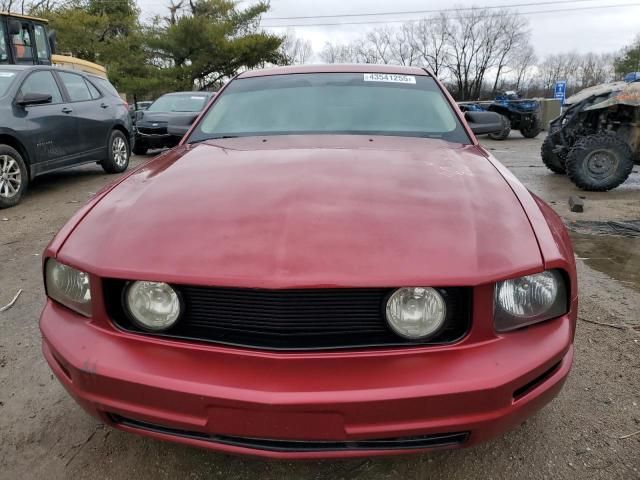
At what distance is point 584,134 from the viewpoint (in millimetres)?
7945

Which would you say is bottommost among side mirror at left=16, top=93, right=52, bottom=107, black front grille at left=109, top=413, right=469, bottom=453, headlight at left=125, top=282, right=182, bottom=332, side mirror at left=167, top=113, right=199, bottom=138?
black front grille at left=109, top=413, right=469, bottom=453

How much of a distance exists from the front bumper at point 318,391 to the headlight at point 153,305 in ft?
0.18

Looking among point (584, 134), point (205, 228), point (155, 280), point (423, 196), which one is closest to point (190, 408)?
point (155, 280)

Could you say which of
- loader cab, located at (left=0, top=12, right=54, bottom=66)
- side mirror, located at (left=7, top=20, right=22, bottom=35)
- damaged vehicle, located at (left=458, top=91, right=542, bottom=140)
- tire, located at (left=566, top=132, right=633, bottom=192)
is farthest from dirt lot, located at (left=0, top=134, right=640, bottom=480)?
damaged vehicle, located at (left=458, top=91, right=542, bottom=140)

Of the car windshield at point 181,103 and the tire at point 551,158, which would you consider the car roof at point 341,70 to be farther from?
the car windshield at point 181,103

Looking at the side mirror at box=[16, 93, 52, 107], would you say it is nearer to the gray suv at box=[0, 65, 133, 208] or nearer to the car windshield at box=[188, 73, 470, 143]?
the gray suv at box=[0, 65, 133, 208]

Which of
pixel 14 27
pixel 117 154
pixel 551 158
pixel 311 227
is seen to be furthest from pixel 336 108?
pixel 14 27

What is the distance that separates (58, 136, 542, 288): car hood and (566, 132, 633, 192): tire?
18.9 ft

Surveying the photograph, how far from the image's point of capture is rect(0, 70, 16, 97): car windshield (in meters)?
5.72

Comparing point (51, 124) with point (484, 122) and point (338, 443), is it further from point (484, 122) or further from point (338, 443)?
point (338, 443)

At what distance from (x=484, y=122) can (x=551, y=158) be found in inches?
228

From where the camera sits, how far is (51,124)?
20.2 ft

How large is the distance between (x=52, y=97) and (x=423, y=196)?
20.0ft

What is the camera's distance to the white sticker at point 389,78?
286 centimetres
